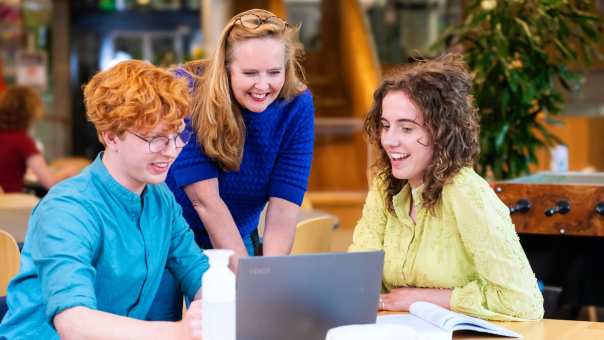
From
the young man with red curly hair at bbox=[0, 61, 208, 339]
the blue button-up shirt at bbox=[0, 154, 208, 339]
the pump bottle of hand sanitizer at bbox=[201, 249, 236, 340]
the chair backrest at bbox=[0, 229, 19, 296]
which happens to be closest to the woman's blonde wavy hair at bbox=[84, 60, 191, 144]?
the young man with red curly hair at bbox=[0, 61, 208, 339]

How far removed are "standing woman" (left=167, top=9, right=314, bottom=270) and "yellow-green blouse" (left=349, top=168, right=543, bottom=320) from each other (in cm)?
46

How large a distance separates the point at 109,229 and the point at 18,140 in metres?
4.97

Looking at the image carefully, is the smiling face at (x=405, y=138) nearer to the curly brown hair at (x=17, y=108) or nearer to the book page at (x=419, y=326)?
the book page at (x=419, y=326)

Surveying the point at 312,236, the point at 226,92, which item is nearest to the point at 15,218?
the point at 312,236

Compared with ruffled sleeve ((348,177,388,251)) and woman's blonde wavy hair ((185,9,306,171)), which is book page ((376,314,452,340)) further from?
woman's blonde wavy hair ((185,9,306,171))

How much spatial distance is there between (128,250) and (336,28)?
8671mm

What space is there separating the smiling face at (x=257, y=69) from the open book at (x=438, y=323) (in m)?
0.83

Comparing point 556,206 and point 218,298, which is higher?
point 218,298

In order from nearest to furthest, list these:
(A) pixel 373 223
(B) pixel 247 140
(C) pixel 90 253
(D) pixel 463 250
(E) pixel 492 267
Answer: (C) pixel 90 253 < (E) pixel 492 267 < (D) pixel 463 250 < (A) pixel 373 223 < (B) pixel 247 140

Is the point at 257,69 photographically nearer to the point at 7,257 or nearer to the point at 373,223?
the point at 373,223

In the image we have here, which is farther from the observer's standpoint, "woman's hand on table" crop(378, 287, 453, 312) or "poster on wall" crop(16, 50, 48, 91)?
"poster on wall" crop(16, 50, 48, 91)

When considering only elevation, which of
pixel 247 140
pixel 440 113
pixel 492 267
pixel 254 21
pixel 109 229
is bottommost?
pixel 492 267

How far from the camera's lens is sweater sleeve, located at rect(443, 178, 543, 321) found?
2.22 metres

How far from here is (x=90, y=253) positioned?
6.12 ft
